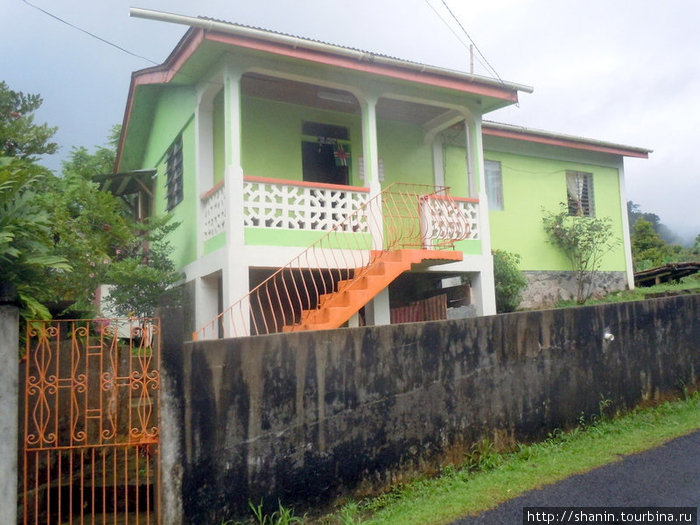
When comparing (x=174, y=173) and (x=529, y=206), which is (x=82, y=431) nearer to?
(x=174, y=173)

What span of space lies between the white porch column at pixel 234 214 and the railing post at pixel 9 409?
3.51 metres

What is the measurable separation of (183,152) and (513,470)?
7641 millimetres

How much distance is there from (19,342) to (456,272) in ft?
22.4

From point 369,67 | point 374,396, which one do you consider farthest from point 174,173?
point 374,396

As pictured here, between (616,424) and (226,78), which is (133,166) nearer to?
(226,78)

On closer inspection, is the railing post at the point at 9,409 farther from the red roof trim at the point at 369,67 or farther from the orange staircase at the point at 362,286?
the red roof trim at the point at 369,67

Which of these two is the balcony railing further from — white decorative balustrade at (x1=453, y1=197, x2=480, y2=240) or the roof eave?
the roof eave

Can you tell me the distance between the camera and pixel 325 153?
34.9 feet

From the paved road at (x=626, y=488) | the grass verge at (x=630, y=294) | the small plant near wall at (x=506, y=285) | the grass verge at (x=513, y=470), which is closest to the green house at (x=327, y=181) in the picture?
the grass verge at (x=630, y=294)

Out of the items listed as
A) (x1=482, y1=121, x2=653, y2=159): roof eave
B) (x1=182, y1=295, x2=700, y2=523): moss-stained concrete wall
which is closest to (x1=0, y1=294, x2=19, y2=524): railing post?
(x1=182, y1=295, x2=700, y2=523): moss-stained concrete wall

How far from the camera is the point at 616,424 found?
6594 mm

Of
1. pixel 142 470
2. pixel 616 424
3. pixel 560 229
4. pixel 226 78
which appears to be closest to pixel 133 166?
pixel 226 78

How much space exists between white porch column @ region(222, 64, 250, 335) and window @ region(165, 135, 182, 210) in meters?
2.99

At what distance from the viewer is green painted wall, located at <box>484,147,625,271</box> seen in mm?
12688
